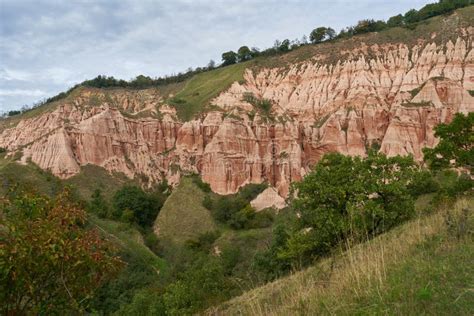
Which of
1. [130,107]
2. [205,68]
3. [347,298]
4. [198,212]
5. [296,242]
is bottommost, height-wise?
[198,212]

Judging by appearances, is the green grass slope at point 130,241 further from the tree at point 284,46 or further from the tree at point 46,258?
the tree at point 284,46

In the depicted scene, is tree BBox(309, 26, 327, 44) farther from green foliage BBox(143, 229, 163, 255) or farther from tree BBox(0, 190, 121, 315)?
tree BBox(0, 190, 121, 315)

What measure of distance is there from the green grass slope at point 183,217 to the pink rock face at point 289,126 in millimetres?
4272

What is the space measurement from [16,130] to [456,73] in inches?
2482

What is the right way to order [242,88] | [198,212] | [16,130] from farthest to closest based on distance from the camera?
1. [16,130]
2. [242,88]
3. [198,212]

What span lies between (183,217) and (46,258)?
35434 millimetres

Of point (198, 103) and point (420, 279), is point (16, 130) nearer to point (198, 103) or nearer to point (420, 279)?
point (198, 103)

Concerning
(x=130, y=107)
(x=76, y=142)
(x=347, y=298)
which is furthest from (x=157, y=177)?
(x=347, y=298)

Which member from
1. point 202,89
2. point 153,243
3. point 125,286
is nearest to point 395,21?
point 202,89

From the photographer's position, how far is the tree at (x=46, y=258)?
429 cm

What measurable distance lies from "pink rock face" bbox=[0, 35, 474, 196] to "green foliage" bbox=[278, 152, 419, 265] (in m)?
27.7

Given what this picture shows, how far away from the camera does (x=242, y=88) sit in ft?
184

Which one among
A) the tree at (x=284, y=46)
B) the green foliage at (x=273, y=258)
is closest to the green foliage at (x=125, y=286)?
the green foliage at (x=273, y=258)

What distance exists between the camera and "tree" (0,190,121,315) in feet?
14.1
